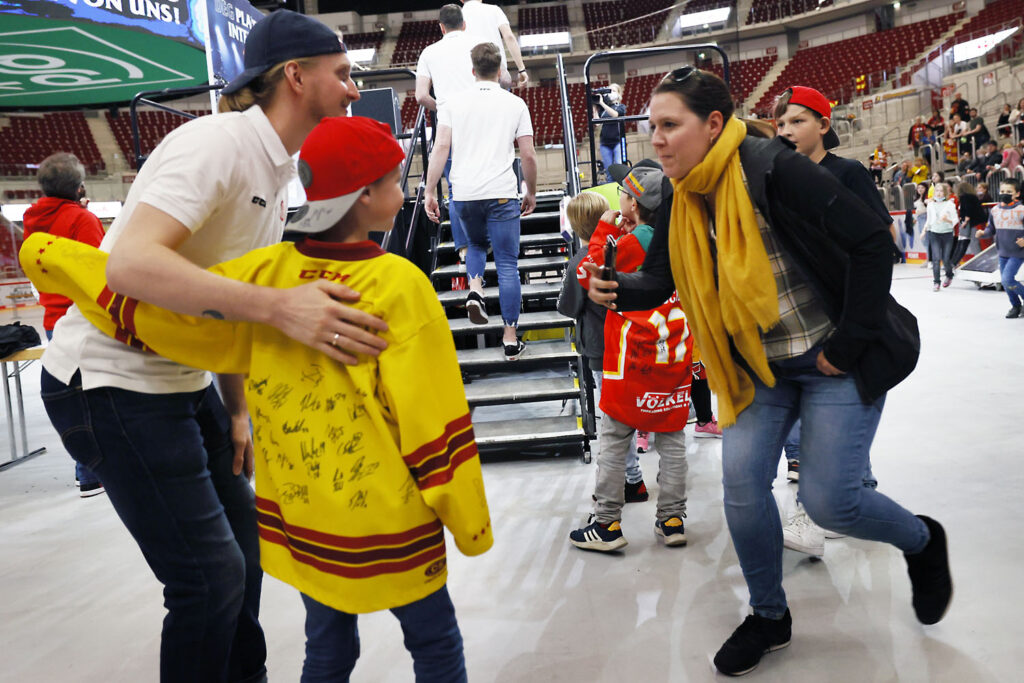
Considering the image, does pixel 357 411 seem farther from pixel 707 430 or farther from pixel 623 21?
pixel 623 21

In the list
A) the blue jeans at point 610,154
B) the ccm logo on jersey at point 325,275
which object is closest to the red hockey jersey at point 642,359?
the ccm logo on jersey at point 325,275

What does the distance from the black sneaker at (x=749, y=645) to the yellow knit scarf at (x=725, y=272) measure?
59cm

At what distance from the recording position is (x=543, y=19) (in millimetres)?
28312

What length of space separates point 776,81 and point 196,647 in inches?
1113

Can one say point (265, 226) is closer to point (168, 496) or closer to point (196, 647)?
point (168, 496)

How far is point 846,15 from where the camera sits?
26141 millimetres

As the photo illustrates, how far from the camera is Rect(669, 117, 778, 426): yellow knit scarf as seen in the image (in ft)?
5.93

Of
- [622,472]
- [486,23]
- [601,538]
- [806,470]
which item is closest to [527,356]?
[622,472]

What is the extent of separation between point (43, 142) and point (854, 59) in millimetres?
26774

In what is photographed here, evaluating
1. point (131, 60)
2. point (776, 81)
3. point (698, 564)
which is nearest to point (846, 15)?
point (776, 81)

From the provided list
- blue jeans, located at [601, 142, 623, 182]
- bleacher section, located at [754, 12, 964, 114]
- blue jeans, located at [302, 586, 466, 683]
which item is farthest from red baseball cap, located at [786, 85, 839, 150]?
bleacher section, located at [754, 12, 964, 114]

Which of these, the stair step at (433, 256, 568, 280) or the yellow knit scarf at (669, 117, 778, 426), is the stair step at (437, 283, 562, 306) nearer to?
the stair step at (433, 256, 568, 280)

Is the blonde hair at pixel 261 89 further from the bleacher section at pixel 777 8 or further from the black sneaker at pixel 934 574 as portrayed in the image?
the bleacher section at pixel 777 8
